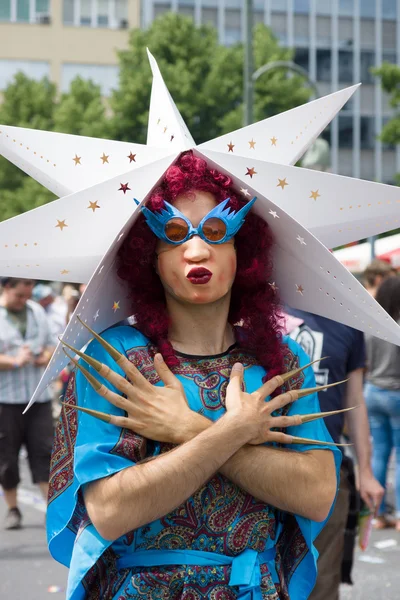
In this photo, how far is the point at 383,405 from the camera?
805 centimetres

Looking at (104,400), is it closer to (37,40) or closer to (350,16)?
(37,40)

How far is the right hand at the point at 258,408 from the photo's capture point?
2.41 m

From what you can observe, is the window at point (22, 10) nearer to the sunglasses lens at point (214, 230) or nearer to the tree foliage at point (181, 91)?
the tree foliage at point (181, 91)

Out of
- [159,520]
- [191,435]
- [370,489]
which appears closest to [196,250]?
[191,435]

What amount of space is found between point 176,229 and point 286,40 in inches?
2088

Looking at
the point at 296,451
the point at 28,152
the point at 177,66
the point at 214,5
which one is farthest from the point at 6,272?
the point at 214,5

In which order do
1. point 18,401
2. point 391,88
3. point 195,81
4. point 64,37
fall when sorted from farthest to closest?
point 64,37, point 195,81, point 391,88, point 18,401

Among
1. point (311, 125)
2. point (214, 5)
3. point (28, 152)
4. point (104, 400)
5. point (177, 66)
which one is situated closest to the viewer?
point (104, 400)

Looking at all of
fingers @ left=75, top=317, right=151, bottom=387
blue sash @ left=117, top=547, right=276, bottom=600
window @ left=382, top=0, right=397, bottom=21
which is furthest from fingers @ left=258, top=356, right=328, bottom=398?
window @ left=382, top=0, right=397, bottom=21

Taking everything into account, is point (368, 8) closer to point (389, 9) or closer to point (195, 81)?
point (389, 9)

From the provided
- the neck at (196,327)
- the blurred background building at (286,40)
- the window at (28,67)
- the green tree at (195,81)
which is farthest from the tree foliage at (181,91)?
the neck at (196,327)

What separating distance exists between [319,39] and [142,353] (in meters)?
53.7

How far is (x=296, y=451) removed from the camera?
2.54 m

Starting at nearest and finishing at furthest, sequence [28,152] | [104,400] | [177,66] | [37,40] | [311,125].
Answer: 1. [104,400]
2. [28,152]
3. [311,125]
4. [177,66]
5. [37,40]
